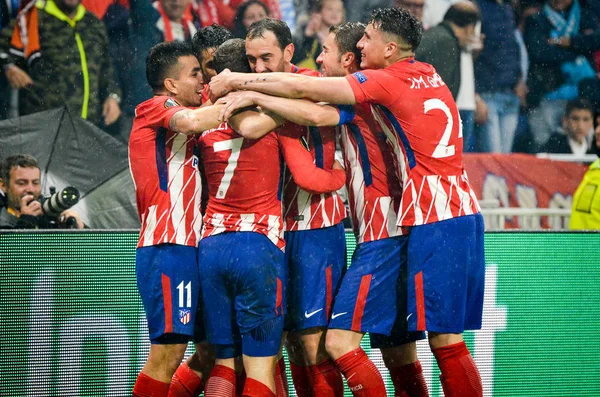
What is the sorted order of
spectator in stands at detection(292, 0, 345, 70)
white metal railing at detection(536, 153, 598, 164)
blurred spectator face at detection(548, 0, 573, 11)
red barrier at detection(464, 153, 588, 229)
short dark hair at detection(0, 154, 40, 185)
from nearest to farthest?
1. short dark hair at detection(0, 154, 40, 185)
2. spectator in stands at detection(292, 0, 345, 70)
3. red barrier at detection(464, 153, 588, 229)
4. white metal railing at detection(536, 153, 598, 164)
5. blurred spectator face at detection(548, 0, 573, 11)

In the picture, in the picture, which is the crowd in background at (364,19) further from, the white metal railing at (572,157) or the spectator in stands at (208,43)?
the spectator in stands at (208,43)

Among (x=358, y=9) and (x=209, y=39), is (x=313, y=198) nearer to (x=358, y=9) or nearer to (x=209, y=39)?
(x=209, y=39)

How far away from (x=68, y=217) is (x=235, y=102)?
3.21 meters

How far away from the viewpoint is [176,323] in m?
4.17

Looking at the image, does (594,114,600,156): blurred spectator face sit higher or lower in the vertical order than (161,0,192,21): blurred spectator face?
lower

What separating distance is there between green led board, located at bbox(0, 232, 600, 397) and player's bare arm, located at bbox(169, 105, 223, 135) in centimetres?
124

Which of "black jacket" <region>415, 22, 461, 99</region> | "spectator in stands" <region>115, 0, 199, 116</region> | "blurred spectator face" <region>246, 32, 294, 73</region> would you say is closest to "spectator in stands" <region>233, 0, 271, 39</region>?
"spectator in stands" <region>115, 0, 199, 116</region>

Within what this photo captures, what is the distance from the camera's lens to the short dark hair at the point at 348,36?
4480 mm

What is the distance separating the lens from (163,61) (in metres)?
4.43

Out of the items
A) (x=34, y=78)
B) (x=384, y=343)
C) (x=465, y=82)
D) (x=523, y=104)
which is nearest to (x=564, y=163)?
(x=523, y=104)

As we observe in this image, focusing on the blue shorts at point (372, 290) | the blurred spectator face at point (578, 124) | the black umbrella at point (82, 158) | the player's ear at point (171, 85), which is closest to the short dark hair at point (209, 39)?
the player's ear at point (171, 85)

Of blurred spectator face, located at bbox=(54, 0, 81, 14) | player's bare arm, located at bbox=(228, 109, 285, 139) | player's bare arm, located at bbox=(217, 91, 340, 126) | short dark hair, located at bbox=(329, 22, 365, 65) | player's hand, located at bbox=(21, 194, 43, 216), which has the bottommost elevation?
player's hand, located at bbox=(21, 194, 43, 216)

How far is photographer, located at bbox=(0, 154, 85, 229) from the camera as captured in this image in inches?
258

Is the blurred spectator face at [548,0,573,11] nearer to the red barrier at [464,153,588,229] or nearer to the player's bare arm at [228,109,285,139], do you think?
the red barrier at [464,153,588,229]
